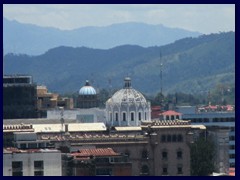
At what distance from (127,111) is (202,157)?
83.9ft

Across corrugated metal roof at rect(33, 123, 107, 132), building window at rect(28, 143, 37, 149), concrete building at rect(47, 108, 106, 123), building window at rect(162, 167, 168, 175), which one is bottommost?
building window at rect(162, 167, 168, 175)

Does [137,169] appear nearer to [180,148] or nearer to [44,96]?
[180,148]

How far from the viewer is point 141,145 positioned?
281ft

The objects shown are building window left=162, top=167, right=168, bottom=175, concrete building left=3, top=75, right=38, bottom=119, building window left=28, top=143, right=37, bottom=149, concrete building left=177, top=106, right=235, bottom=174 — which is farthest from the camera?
concrete building left=3, top=75, right=38, bottom=119

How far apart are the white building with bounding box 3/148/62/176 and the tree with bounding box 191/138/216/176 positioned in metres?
11.8

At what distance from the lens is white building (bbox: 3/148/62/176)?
66875 mm

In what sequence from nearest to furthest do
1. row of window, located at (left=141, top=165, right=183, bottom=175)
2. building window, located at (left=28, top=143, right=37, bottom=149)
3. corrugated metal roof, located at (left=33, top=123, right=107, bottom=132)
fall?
building window, located at (left=28, top=143, right=37, bottom=149), row of window, located at (left=141, top=165, right=183, bottom=175), corrugated metal roof, located at (left=33, top=123, right=107, bottom=132)

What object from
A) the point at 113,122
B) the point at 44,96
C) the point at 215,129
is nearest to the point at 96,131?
the point at 215,129

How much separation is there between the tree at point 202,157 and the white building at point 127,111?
18.3 meters

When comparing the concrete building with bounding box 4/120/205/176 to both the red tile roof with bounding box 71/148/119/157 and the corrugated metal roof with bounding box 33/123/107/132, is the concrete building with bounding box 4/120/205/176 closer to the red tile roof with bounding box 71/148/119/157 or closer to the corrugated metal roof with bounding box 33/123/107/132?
the red tile roof with bounding box 71/148/119/157

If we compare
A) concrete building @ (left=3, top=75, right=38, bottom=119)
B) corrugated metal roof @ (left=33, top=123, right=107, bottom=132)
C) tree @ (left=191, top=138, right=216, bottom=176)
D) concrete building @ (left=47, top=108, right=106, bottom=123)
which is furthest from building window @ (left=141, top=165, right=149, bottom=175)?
concrete building @ (left=47, top=108, right=106, bottom=123)

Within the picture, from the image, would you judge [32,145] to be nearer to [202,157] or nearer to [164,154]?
[164,154]
